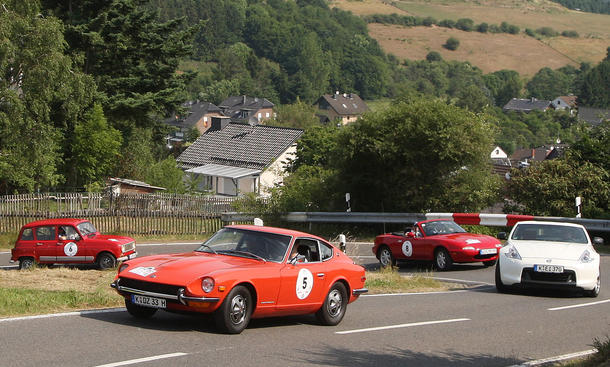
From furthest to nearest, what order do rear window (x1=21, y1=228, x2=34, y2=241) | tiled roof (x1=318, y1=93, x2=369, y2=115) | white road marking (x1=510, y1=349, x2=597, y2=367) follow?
tiled roof (x1=318, y1=93, x2=369, y2=115)
rear window (x1=21, y1=228, x2=34, y2=241)
white road marking (x1=510, y1=349, x2=597, y2=367)

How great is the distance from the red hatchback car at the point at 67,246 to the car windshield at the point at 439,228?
762 cm

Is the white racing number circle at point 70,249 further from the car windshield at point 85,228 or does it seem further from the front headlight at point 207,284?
the front headlight at point 207,284

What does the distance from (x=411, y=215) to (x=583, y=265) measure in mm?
13852

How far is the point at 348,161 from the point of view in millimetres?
32969

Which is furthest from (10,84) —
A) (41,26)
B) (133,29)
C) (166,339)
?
(166,339)

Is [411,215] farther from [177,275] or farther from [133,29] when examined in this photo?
[133,29]

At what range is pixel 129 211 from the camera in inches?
1294

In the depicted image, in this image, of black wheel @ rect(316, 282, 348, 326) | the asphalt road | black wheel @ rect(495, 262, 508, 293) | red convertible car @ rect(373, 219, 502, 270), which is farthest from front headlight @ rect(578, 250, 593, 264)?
black wheel @ rect(316, 282, 348, 326)

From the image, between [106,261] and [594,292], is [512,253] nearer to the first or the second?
A: [594,292]

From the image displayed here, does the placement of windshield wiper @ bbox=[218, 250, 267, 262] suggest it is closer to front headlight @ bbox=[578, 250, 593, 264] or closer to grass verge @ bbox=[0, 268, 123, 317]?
grass verge @ bbox=[0, 268, 123, 317]

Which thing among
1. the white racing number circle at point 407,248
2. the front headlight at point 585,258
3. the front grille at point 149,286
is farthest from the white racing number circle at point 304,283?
the white racing number circle at point 407,248

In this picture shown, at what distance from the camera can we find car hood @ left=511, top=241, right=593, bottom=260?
50.0ft

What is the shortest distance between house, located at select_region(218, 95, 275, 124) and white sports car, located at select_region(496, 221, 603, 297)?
160712 mm

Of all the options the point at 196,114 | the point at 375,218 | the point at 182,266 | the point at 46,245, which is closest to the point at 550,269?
the point at 182,266
